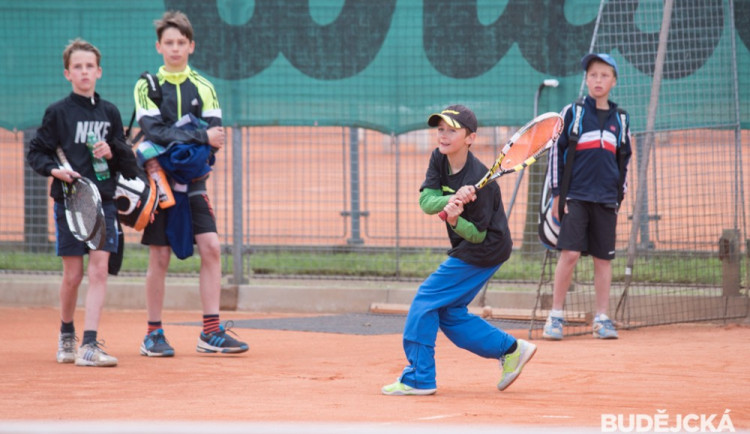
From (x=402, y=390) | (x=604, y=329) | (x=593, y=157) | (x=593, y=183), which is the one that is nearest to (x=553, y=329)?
(x=604, y=329)

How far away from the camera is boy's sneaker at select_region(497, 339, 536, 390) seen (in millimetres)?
5281

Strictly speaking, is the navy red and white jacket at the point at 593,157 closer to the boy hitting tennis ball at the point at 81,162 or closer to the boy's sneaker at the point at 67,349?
the boy hitting tennis ball at the point at 81,162

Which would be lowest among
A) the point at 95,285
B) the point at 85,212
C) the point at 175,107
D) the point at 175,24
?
the point at 95,285

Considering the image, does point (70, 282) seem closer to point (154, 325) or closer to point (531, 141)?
point (154, 325)

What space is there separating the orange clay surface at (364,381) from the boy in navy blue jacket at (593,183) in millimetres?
437

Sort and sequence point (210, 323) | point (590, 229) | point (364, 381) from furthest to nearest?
point (590, 229)
point (210, 323)
point (364, 381)

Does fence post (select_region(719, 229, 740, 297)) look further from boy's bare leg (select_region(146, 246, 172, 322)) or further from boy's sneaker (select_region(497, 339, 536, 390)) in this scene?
boy's bare leg (select_region(146, 246, 172, 322))

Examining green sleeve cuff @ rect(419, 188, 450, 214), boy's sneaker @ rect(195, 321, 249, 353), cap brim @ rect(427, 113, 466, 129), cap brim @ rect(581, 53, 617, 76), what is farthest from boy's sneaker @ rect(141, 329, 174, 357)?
cap brim @ rect(581, 53, 617, 76)

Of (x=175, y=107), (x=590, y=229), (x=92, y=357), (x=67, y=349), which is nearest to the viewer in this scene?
(x=92, y=357)

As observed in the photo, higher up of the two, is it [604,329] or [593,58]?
[593,58]

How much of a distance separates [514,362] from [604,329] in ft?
7.89

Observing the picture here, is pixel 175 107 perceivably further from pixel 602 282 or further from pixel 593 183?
pixel 602 282

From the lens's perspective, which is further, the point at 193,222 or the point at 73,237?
the point at 193,222

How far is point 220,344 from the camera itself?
22.4ft
